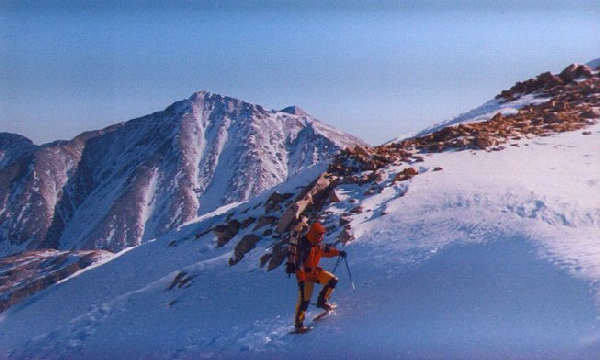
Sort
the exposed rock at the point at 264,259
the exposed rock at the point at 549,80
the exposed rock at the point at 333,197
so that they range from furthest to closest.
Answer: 1. the exposed rock at the point at 549,80
2. the exposed rock at the point at 333,197
3. the exposed rock at the point at 264,259

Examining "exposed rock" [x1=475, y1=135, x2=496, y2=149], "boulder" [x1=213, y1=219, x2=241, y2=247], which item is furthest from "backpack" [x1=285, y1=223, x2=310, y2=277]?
"exposed rock" [x1=475, y1=135, x2=496, y2=149]

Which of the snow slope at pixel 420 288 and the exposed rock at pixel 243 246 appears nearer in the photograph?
the snow slope at pixel 420 288

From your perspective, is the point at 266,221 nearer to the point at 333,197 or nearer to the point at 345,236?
the point at 333,197

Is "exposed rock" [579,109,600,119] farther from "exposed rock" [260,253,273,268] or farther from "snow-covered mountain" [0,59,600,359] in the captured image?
"exposed rock" [260,253,273,268]

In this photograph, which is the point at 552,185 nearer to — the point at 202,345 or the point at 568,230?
the point at 568,230

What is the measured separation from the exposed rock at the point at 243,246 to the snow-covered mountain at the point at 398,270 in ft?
0.18

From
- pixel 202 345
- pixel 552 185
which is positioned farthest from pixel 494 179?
pixel 202 345

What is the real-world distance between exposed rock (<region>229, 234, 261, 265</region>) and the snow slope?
0.36 m

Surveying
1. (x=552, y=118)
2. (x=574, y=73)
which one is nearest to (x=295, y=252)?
(x=552, y=118)

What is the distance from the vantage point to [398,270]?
491 inches

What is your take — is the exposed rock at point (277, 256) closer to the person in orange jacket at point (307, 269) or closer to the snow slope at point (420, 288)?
the snow slope at point (420, 288)

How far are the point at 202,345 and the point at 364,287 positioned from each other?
142 inches

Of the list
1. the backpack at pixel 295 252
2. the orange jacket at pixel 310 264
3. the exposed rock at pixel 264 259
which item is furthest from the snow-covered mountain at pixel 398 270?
the backpack at pixel 295 252

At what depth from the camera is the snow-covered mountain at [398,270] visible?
10062 millimetres
